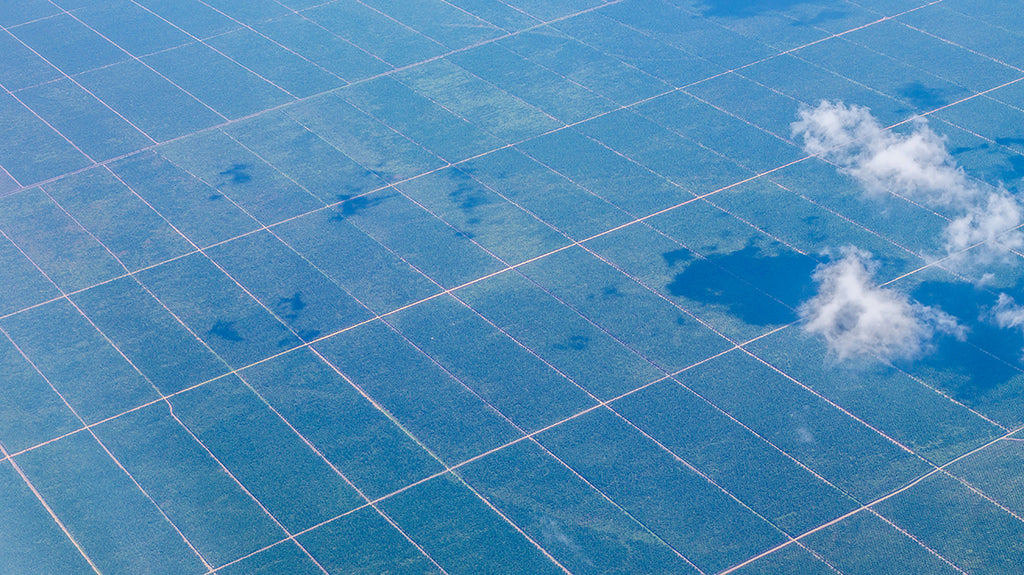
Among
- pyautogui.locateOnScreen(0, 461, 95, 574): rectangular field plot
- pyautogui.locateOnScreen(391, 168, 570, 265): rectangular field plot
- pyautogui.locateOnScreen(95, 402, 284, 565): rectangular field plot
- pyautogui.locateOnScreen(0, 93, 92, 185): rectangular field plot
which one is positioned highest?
pyautogui.locateOnScreen(391, 168, 570, 265): rectangular field plot

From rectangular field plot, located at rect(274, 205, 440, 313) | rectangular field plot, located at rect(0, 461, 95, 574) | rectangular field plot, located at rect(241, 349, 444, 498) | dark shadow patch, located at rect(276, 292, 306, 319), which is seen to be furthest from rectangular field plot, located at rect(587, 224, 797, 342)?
rectangular field plot, located at rect(0, 461, 95, 574)

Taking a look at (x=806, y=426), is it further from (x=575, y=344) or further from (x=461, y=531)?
(x=461, y=531)

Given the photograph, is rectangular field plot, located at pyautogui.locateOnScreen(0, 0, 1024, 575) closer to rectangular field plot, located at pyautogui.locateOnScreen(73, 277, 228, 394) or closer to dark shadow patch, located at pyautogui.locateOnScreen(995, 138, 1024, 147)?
rectangular field plot, located at pyautogui.locateOnScreen(73, 277, 228, 394)

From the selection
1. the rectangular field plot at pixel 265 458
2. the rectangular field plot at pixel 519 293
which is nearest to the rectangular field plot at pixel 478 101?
the rectangular field plot at pixel 519 293

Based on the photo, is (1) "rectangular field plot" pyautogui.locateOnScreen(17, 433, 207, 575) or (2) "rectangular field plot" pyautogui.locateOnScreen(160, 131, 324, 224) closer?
(1) "rectangular field plot" pyautogui.locateOnScreen(17, 433, 207, 575)

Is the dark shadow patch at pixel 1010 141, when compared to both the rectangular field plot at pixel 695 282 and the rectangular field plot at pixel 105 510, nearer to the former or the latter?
the rectangular field plot at pixel 695 282

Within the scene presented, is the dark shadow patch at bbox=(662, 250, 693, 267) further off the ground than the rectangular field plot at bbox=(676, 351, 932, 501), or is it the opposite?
the dark shadow patch at bbox=(662, 250, 693, 267)

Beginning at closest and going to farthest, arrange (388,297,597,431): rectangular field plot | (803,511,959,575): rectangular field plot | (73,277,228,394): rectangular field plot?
(803,511,959,575): rectangular field plot → (388,297,597,431): rectangular field plot → (73,277,228,394): rectangular field plot
